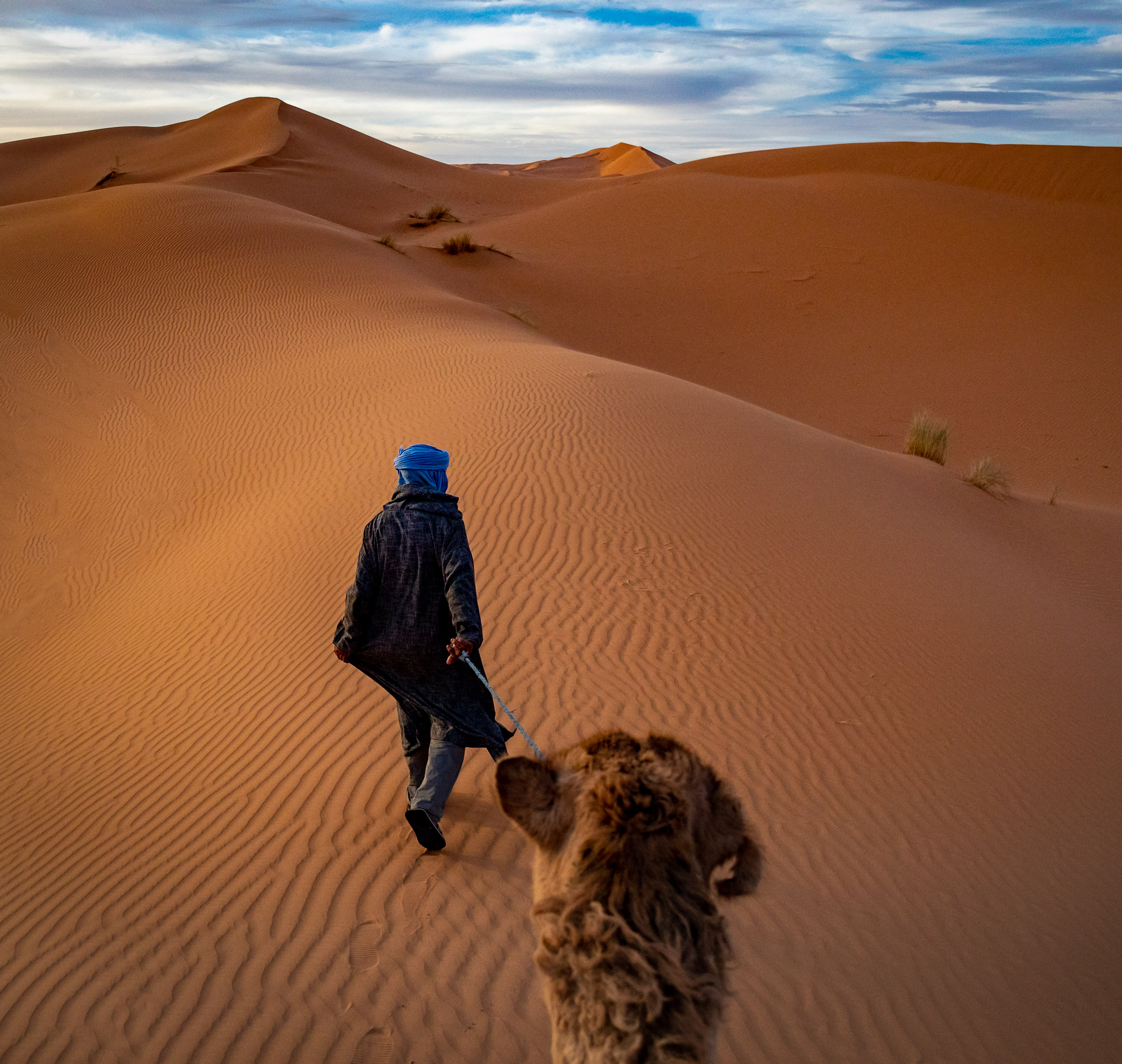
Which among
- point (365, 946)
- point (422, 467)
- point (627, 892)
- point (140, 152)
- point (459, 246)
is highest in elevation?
point (627, 892)

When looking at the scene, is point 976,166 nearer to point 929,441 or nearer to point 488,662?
point 929,441

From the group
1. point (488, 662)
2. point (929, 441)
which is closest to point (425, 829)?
point (488, 662)

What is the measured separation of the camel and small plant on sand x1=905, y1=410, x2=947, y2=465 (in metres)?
14.1

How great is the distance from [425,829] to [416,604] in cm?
113

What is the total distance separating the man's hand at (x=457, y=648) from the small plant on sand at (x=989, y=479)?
1114 cm

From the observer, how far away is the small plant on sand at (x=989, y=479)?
12906mm

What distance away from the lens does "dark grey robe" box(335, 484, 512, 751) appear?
4188 mm

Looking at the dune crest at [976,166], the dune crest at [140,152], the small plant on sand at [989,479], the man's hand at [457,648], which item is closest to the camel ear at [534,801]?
the man's hand at [457,648]

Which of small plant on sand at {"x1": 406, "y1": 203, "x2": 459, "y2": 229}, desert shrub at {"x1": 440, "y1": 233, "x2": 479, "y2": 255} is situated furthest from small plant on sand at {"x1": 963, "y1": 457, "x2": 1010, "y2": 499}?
small plant on sand at {"x1": 406, "y1": 203, "x2": 459, "y2": 229}

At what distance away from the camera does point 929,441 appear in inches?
576

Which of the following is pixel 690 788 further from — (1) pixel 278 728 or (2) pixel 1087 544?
(2) pixel 1087 544

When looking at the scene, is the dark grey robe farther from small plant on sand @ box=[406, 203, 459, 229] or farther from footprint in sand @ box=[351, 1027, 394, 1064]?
small plant on sand @ box=[406, 203, 459, 229]

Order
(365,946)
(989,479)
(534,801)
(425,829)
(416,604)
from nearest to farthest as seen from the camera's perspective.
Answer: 1. (534,801)
2. (365,946)
3. (416,604)
4. (425,829)
5. (989,479)

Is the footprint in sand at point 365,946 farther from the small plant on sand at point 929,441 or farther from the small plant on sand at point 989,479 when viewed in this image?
the small plant on sand at point 929,441
